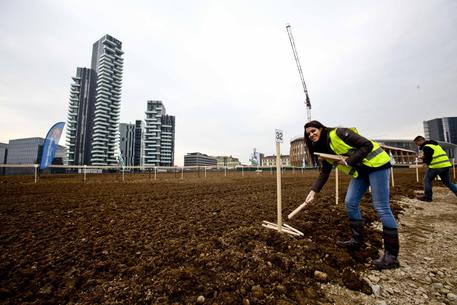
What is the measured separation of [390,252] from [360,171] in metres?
0.93

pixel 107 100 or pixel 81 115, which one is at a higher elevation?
pixel 107 100

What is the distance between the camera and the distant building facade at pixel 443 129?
104 metres

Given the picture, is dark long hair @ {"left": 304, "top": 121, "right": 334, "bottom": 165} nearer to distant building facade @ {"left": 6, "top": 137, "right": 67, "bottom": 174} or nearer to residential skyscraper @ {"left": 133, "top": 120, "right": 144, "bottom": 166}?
distant building facade @ {"left": 6, "top": 137, "right": 67, "bottom": 174}

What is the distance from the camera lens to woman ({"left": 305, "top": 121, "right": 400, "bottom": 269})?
2.09 m

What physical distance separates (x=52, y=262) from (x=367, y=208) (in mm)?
5907

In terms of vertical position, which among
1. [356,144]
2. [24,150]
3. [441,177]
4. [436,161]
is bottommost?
[441,177]

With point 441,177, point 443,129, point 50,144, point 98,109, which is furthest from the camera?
point 443,129

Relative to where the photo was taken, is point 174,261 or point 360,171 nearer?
point 174,261

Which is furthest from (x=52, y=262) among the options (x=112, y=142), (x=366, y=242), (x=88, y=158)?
(x=88, y=158)

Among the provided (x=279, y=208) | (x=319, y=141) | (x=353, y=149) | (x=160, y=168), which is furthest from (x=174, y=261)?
(x=160, y=168)

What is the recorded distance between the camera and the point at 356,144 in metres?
2.17

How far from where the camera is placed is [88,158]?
284 feet

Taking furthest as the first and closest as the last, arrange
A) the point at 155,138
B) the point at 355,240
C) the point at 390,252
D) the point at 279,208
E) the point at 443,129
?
the point at 443,129 → the point at 155,138 → the point at 279,208 → the point at 355,240 → the point at 390,252

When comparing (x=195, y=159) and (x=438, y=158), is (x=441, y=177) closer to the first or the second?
(x=438, y=158)
